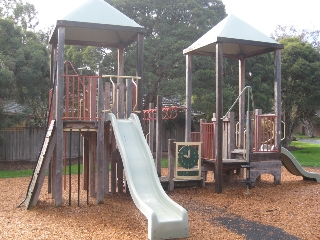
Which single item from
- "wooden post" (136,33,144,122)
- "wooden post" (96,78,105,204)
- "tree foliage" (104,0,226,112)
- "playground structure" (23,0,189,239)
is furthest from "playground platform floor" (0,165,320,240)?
"tree foliage" (104,0,226,112)

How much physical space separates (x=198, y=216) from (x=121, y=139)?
2.07 m

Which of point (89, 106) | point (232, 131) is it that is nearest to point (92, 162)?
point (89, 106)

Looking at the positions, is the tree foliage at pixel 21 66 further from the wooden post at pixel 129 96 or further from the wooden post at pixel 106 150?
the wooden post at pixel 129 96

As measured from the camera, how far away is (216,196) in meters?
9.12

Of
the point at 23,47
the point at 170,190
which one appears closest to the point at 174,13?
the point at 23,47

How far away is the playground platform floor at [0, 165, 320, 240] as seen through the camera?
19.5 feet

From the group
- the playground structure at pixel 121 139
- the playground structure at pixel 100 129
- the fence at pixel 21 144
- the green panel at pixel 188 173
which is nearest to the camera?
the playground structure at pixel 121 139

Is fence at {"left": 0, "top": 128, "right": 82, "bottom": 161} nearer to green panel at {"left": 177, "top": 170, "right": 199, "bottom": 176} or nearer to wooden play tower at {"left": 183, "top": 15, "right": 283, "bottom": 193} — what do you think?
wooden play tower at {"left": 183, "top": 15, "right": 283, "bottom": 193}

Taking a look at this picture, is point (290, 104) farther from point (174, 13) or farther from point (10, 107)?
point (10, 107)

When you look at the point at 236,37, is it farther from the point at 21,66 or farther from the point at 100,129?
the point at 21,66

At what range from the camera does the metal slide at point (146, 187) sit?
5.62 meters

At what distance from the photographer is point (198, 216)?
23.2 feet

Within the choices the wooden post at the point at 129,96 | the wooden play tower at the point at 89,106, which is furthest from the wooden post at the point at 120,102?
the wooden post at the point at 129,96

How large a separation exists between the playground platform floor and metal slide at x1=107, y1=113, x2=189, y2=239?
332mm
